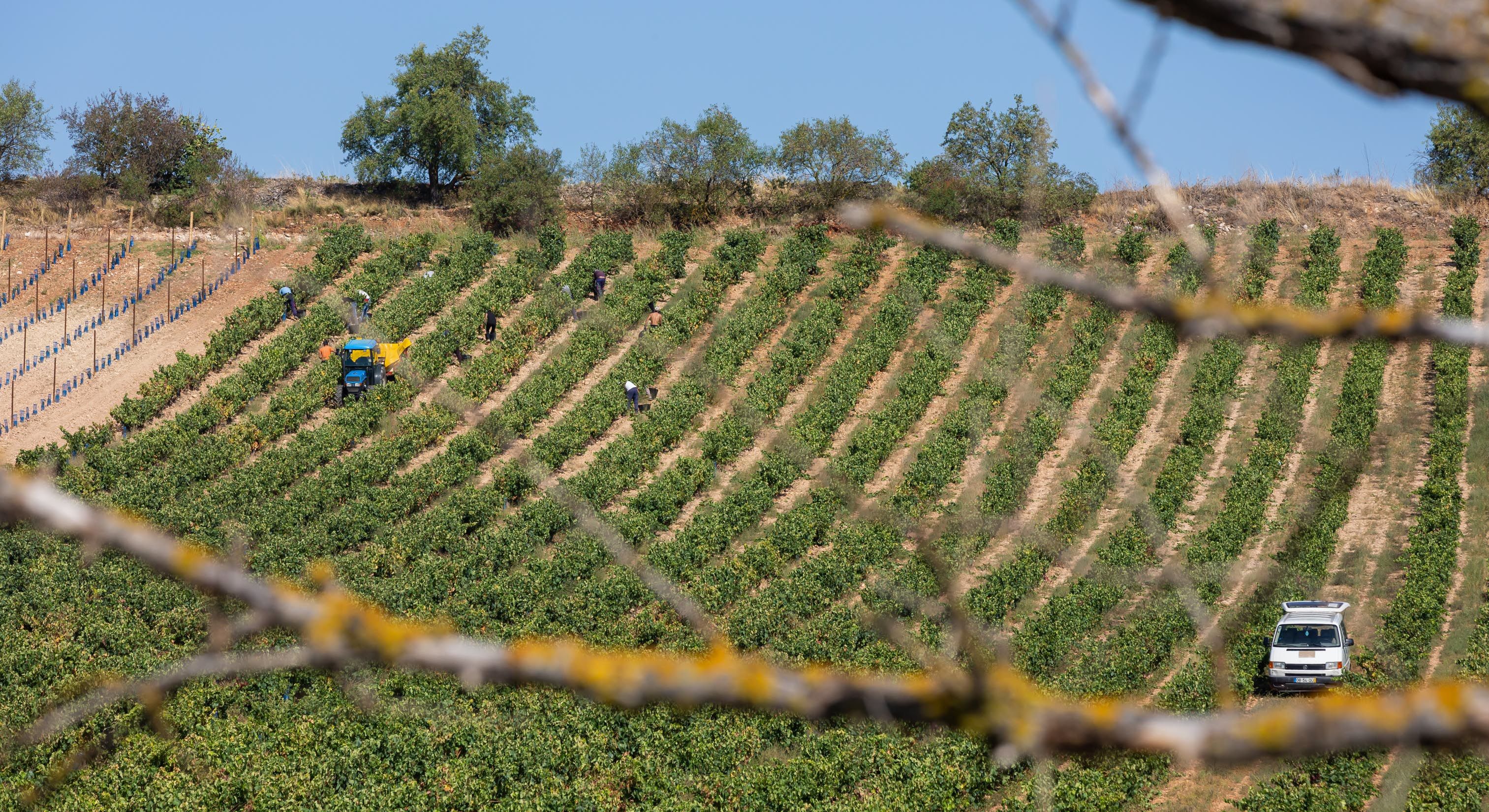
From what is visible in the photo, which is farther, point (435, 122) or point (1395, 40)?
point (435, 122)

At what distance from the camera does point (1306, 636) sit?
55.8 feet

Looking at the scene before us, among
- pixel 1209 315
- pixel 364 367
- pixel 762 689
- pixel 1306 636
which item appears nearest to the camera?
pixel 762 689

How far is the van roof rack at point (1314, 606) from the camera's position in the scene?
56.4 ft

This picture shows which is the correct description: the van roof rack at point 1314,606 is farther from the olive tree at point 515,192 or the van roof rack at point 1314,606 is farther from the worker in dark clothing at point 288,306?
the olive tree at point 515,192

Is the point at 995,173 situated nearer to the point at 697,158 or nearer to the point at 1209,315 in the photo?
the point at 697,158

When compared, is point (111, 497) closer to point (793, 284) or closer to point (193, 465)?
point (193, 465)

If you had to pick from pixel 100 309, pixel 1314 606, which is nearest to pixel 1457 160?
pixel 1314 606

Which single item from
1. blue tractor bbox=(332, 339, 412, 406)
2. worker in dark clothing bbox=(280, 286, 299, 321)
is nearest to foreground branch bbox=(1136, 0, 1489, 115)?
blue tractor bbox=(332, 339, 412, 406)

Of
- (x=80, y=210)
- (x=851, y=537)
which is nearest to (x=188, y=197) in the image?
(x=80, y=210)

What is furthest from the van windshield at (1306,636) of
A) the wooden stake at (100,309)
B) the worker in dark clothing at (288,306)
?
the wooden stake at (100,309)

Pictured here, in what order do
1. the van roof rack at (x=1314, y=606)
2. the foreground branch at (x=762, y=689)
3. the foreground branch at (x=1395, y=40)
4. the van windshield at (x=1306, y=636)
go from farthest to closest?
1. the van roof rack at (x=1314, y=606)
2. the van windshield at (x=1306, y=636)
3. the foreground branch at (x=1395, y=40)
4. the foreground branch at (x=762, y=689)

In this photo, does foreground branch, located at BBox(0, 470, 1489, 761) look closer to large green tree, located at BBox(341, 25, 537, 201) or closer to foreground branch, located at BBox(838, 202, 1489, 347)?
foreground branch, located at BBox(838, 202, 1489, 347)

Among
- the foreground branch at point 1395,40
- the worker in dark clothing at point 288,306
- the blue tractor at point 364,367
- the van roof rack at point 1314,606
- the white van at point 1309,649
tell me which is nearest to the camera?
the foreground branch at point 1395,40

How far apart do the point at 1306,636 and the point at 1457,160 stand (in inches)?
1183
